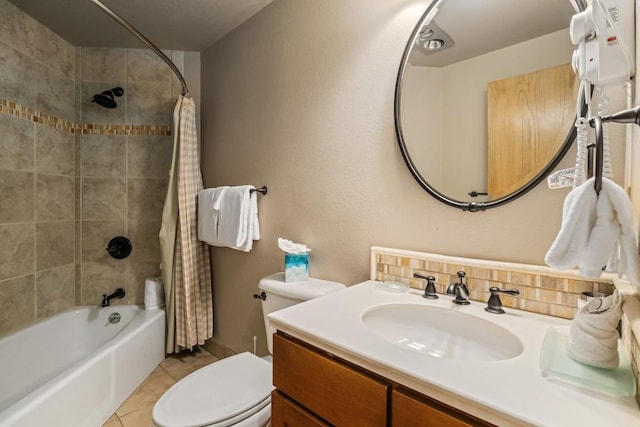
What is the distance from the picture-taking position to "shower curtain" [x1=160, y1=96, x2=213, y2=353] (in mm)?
1978

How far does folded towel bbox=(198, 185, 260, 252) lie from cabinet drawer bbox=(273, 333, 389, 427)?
0.90 meters

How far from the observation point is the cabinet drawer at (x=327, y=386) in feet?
2.14

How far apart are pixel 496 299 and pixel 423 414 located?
48 centimetres

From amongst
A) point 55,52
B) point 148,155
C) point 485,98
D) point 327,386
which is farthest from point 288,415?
point 55,52

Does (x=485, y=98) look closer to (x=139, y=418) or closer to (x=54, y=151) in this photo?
(x=139, y=418)

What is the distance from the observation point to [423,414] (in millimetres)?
578

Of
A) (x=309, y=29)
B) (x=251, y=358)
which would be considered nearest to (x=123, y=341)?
(x=251, y=358)

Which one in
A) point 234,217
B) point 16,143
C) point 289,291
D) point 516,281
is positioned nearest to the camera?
point 516,281

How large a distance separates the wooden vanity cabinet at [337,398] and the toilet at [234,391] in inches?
10.0

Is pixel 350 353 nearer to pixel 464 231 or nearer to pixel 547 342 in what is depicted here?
pixel 547 342

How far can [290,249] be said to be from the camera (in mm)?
1435

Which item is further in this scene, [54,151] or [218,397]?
[54,151]

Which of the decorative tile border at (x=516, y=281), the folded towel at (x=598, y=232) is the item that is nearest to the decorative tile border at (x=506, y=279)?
the decorative tile border at (x=516, y=281)

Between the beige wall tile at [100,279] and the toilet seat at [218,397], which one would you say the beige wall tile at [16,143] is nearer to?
the beige wall tile at [100,279]
